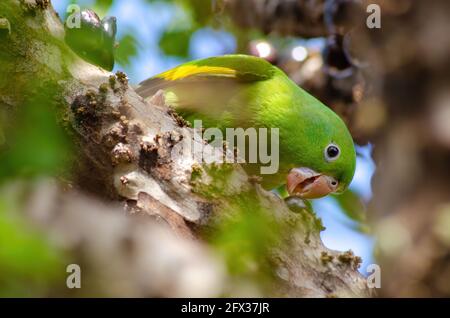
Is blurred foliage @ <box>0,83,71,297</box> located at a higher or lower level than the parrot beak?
lower

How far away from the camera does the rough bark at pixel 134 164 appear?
266 cm

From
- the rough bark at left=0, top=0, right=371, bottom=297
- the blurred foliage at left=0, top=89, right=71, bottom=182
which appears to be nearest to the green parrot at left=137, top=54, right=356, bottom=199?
the rough bark at left=0, top=0, right=371, bottom=297

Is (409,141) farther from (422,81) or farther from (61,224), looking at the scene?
(61,224)

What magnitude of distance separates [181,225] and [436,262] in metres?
0.98

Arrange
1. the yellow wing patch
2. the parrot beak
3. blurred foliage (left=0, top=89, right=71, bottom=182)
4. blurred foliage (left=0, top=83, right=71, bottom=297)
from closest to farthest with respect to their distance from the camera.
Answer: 1. blurred foliage (left=0, top=83, right=71, bottom=297)
2. blurred foliage (left=0, top=89, right=71, bottom=182)
3. the parrot beak
4. the yellow wing patch

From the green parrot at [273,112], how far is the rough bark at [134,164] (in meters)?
1.58

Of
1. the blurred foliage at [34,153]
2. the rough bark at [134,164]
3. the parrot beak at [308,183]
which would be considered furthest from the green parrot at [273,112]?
the blurred foliage at [34,153]

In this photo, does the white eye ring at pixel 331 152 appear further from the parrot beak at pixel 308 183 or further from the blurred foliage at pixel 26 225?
the blurred foliage at pixel 26 225

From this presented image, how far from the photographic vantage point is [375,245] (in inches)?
92.7

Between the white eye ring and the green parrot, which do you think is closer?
the green parrot

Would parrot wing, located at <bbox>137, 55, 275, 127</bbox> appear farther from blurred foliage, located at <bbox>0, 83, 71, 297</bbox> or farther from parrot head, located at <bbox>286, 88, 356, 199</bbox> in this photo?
blurred foliage, located at <bbox>0, 83, 71, 297</bbox>

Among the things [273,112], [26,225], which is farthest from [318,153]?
[26,225]

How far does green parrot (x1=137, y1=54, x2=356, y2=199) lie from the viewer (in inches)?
178

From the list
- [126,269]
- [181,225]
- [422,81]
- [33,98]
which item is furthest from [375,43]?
[126,269]
